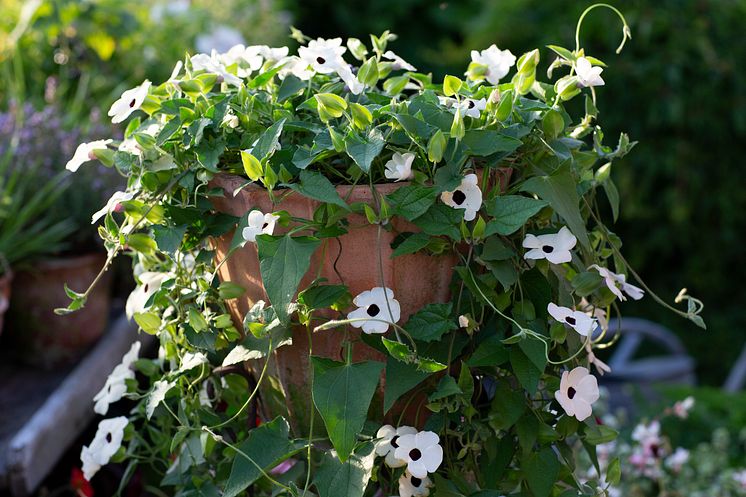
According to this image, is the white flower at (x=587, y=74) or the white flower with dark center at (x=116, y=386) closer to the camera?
the white flower at (x=587, y=74)

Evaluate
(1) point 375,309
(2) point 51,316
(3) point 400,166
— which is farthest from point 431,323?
(2) point 51,316

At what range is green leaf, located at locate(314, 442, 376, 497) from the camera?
2.61ft

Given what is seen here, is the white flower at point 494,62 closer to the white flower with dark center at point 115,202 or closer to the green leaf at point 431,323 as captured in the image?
the green leaf at point 431,323

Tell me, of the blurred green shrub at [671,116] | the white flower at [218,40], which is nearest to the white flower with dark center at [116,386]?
the white flower at [218,40]

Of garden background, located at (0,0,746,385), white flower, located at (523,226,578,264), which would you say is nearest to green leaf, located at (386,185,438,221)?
white flower, located at (523,226,578,264)

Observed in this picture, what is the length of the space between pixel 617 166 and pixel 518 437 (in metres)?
3.46

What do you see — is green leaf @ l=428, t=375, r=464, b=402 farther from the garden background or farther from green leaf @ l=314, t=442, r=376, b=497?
the garden background

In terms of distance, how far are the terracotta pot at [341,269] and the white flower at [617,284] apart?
142 millimetres

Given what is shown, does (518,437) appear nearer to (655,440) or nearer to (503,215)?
(503,215)

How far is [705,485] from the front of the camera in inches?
69.8

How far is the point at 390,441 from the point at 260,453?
0.13 meters

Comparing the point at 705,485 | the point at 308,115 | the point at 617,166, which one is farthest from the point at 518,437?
the point at 617,166

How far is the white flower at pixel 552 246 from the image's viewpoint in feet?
2.74

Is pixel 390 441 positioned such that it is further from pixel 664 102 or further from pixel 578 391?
pixel 664 102
